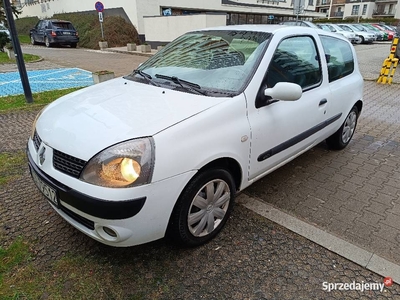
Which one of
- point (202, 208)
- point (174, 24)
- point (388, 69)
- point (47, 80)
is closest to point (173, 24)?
point (174, 24)

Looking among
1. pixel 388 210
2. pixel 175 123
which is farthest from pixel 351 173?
pixel 175 123

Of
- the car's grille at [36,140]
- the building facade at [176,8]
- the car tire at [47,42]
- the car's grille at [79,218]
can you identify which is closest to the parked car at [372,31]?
the building facade at [176,8]

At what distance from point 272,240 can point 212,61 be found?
→ 169 centimetres

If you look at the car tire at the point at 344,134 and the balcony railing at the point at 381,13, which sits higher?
the car tire at the point at 344,134

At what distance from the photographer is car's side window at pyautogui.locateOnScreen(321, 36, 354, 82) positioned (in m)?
3.58

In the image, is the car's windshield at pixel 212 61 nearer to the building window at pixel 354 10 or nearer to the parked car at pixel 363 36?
the parked car at pixel 363 36

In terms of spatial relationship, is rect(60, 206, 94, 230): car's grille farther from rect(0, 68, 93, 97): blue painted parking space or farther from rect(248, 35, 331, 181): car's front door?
rect(0, 68, 93, 97): blue painted parking space

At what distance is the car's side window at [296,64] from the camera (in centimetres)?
280

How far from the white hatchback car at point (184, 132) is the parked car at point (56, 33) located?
1971 centimetres

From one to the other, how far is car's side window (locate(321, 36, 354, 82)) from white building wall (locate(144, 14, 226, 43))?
42.9ft

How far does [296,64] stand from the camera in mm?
3107

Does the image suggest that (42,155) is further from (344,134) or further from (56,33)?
(56,33)

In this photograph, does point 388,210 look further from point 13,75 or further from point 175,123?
point 13,75

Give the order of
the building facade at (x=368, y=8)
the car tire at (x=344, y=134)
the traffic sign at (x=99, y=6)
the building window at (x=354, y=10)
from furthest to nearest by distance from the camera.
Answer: the building window at (x=354, y=10) → the building facade at (x=368, y=8) → the traffic sign at (x=99, y=6) → the car tire at (x=344, y=134)
